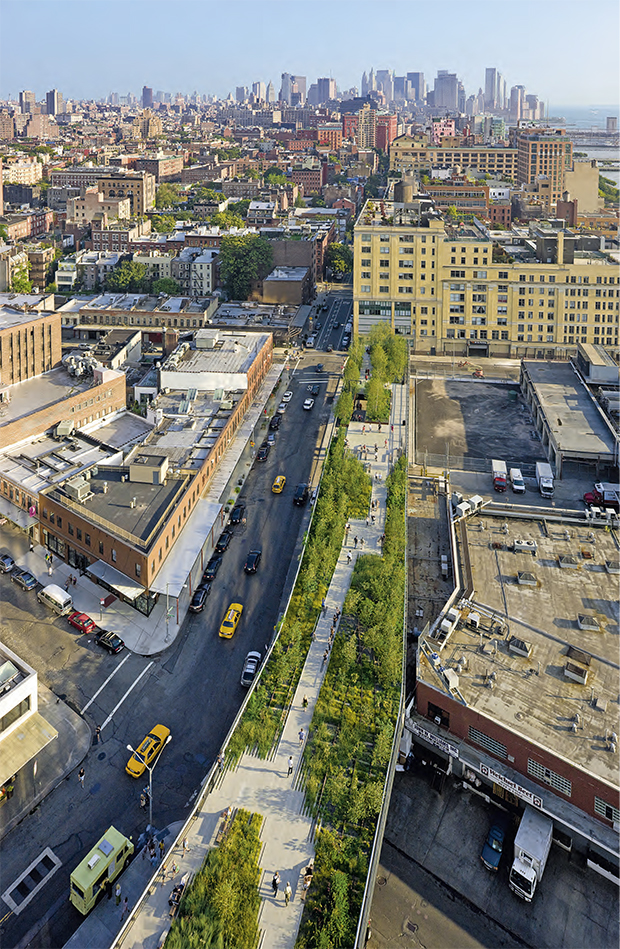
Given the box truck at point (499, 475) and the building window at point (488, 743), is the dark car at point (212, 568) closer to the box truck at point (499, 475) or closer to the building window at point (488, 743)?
the building window at point (488, 743)

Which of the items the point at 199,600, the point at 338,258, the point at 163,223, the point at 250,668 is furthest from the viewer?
the point at 163,223

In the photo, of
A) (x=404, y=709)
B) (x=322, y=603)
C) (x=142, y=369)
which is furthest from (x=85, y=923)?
(x=142, y=369)

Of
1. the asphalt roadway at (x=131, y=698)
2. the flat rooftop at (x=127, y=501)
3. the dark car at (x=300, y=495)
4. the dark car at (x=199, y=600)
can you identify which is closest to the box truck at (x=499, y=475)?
the dark car at (x=300, y=495)

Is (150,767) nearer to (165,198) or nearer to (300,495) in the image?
(300,495)

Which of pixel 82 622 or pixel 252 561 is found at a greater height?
pixel 252 561

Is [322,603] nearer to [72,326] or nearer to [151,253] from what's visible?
[72,326]

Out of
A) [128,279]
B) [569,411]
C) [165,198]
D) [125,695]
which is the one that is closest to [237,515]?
[125,695]

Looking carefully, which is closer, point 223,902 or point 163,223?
point 223,902
